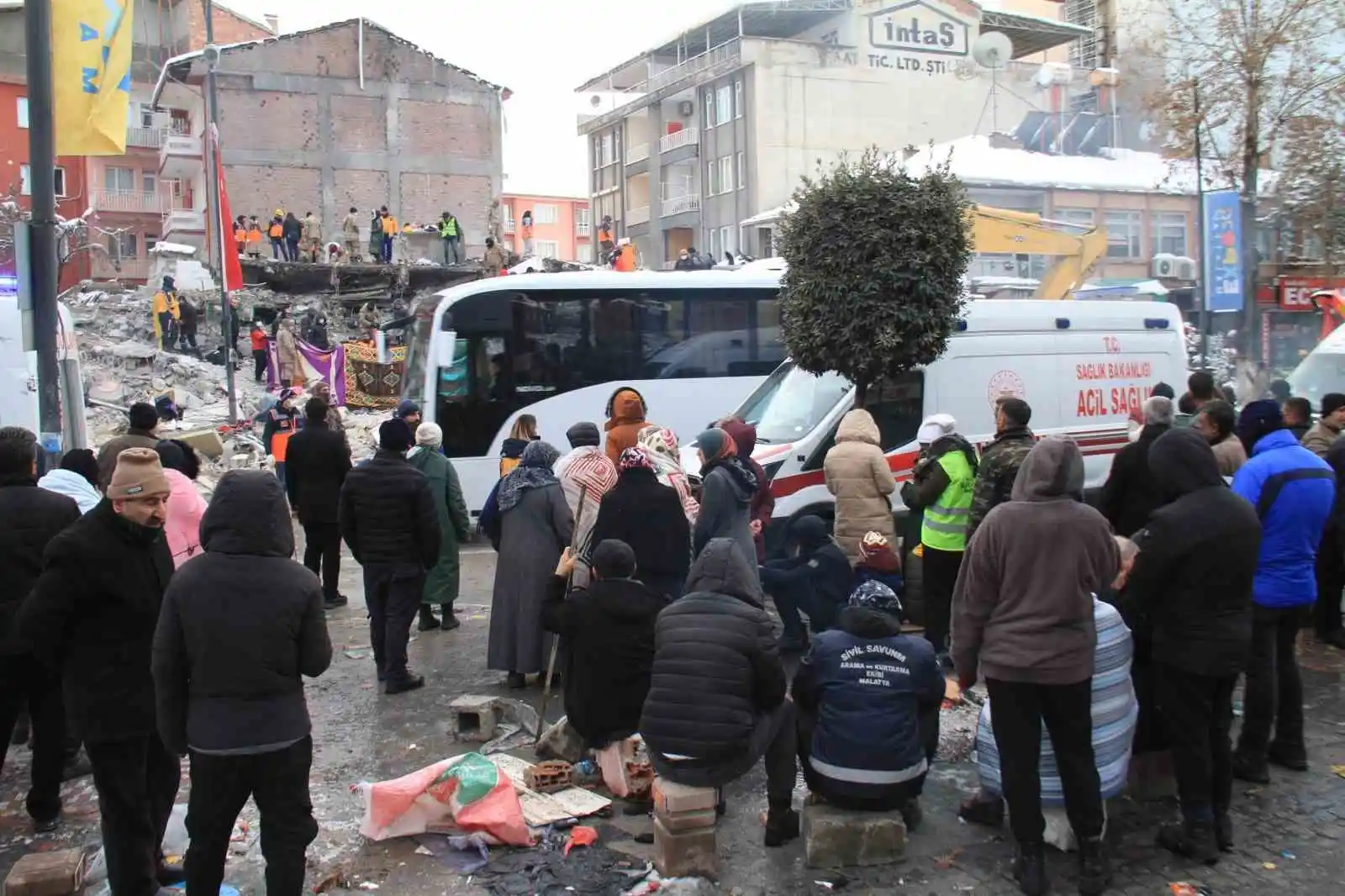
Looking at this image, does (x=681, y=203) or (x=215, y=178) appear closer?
(x=215, y=178)

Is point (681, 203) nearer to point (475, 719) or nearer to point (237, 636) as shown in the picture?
point (475, 719)

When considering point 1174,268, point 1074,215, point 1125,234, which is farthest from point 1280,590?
point 1125,234

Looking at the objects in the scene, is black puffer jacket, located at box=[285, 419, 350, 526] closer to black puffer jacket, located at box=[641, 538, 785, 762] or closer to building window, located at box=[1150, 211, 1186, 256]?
black puffer jacket, located at box=[641, 538, 785, 762]

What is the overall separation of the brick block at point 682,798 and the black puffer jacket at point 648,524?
174 centimetres

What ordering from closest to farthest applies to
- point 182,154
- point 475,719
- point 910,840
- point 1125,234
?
point 910,840 < point 475,719 < point 1125,234 < point 182,154

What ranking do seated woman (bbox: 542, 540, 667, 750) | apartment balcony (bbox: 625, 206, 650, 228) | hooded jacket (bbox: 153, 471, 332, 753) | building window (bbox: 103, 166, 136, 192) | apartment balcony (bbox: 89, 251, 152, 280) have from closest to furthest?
1. hooded jacket (bbox: 153, 471, 332, 753)
2. seated woman (bbox: 542, 540, 667, 750)
3. apartment balcony (bbox: 89, 251, 152, 280)
4. apartment balcony (bbox: 625, 206, 650, 228)
5. building window (bbox: 103, 166, 136, 192)

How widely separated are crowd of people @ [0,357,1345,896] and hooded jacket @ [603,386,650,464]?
1372mm

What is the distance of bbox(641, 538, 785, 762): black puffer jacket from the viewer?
15.4 feet

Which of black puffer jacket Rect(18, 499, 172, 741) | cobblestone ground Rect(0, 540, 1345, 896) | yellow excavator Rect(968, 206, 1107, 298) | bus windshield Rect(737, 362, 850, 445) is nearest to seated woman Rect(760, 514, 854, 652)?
cobblestone ground Rect(0, 540, 1345, 896)

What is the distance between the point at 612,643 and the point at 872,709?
1371mm

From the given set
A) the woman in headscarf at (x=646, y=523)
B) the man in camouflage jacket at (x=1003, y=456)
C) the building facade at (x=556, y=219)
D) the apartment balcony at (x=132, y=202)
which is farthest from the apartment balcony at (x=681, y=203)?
the woman in headscarf at (x=646, y=523)

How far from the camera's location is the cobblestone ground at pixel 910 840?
4.66 m

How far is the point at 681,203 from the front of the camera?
1852 inches

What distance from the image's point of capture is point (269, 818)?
3.98 m
